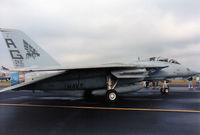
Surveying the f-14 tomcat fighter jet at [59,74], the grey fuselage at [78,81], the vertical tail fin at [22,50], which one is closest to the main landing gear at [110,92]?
the f-14 tomcat fighter jet at [59,74]

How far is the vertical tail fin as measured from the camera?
8.55 meters

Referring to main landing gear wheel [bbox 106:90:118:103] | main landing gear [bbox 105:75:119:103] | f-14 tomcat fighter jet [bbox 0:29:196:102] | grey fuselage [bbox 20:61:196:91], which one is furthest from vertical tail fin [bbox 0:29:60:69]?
main landing gear wheel [bbox 106:90:118:103]

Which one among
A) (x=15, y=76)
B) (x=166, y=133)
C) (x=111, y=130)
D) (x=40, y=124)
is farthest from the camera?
(x=15, y=76)

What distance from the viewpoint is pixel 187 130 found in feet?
11.6

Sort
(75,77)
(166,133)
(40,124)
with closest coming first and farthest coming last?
(166,133)
(40,124)
(75,77)

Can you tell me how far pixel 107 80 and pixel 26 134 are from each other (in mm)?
5461

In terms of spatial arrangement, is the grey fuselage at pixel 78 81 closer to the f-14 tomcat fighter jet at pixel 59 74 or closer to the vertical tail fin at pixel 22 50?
the f-14 tomcat fighter jet at pixel 59 74

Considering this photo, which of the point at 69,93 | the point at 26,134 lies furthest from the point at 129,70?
the point at 26,134

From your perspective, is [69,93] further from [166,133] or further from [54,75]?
[166,133]

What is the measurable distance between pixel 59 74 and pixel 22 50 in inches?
114

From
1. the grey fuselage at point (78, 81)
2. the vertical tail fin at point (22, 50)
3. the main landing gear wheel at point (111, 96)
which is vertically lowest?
the main landing gear wheel at point (111, 96)

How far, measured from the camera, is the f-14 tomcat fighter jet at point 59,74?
26.8ft

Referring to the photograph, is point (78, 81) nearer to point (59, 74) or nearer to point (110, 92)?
point (59, 74)

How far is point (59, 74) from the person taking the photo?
8305mm
